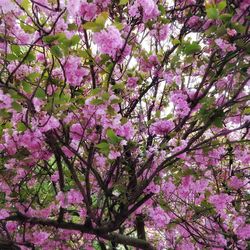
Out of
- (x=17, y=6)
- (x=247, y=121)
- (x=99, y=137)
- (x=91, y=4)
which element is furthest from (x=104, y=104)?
(x=247, y=121)

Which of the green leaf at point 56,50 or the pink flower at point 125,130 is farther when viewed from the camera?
the pink flower at point 125,130

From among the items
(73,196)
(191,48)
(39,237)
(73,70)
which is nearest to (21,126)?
(73,70)

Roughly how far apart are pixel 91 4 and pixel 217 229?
104 inches

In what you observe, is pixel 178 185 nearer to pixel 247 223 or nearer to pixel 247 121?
pixel 247 223

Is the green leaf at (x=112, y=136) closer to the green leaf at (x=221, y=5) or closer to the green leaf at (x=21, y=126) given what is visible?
the green leaf at (x=21, y=126)

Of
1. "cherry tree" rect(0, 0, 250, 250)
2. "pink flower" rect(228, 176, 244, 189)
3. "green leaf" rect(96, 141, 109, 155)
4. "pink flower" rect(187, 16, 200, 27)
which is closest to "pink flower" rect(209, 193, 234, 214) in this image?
"cherry tree" rect(0, 0, 250, 250)

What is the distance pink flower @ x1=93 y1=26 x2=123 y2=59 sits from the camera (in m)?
2.52

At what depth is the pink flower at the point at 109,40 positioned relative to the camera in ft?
8.27

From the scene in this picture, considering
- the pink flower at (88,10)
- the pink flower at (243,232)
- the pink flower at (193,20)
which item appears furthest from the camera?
the pink flower at (243,232)

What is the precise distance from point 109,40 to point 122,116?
1037mm

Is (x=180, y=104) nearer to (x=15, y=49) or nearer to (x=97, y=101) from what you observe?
(x=97, y=101)

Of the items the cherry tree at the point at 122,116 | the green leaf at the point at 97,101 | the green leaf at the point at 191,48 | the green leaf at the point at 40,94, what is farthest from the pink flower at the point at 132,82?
the green leaf at the point at 40,94

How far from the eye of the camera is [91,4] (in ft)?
8.70

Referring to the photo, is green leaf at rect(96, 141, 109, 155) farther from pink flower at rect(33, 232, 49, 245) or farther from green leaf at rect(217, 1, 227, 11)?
pink flower at rect(33, 232, 49, 245)
